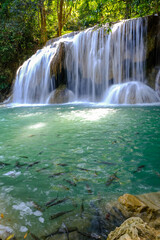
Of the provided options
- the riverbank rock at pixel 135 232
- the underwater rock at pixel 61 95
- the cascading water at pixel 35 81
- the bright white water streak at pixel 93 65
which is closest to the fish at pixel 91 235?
the riverbank rock at pixel 135 232

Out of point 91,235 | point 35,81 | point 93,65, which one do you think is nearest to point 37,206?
point 91,235

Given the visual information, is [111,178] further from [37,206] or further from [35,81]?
[35,81]

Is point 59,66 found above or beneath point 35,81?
above

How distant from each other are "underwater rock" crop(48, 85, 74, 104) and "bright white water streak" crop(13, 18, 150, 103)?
19.2 inches

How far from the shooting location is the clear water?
168 centimetres

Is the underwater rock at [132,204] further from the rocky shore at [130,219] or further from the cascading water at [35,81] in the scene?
the cascading water at [35,81]

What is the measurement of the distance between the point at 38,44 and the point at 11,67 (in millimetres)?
4390

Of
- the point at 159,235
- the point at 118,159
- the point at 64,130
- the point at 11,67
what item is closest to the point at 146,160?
the point at 118,159

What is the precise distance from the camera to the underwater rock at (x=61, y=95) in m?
12.4

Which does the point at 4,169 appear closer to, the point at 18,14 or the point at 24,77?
the point at 24,77

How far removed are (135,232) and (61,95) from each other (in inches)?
462

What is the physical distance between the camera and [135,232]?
3.56 ft

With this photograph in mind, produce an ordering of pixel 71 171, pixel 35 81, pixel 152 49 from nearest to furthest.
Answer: pixel 71 171 < pixel 152 49 < pixel 35 81

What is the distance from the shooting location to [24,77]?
1444 centimetres
